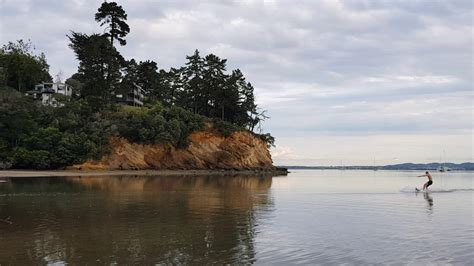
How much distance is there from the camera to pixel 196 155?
9112 centimetres

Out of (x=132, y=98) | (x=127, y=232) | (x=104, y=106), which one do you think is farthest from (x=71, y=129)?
(x=127, y=232)

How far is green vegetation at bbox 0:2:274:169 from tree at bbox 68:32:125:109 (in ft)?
0.60

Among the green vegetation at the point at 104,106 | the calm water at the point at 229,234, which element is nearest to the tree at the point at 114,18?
the green vegetation at the point at 104,106

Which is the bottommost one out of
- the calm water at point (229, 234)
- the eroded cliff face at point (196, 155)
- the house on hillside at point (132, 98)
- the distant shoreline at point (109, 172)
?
the calm water at point (229, 234)

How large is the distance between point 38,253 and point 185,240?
4.44 meters

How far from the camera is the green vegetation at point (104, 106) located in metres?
74.3

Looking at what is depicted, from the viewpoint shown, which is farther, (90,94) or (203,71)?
(203,71)

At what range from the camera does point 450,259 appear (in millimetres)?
12750

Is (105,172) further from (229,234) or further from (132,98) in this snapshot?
(229,234)

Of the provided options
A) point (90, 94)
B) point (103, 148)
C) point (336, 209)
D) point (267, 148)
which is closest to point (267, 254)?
point (336, 209)

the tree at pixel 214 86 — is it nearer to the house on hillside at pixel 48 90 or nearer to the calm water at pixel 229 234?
the house on hillside at pixel 48 90

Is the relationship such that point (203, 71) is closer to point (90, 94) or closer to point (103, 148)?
point (90, 94)

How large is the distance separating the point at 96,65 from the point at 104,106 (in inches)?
321

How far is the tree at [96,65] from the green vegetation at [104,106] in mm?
181
